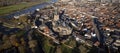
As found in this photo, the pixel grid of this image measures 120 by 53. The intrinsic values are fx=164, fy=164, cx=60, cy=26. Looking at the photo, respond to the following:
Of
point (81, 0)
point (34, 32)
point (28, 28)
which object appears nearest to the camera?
point (34, 32)

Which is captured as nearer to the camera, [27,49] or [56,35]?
[27,49]

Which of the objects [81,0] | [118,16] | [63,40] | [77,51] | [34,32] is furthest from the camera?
[81,0]

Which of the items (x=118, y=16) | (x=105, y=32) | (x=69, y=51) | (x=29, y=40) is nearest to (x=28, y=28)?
(x=29, y=40)

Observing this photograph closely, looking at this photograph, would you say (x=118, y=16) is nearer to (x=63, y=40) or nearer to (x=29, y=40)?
(x=63, y=40)

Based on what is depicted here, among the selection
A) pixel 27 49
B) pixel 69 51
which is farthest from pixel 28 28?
pixel 69 51

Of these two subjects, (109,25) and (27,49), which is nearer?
A: (27,49)

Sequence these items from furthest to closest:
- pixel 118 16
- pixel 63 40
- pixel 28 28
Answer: pixel 118 16 < pixel 28 28 < pixel 63 40

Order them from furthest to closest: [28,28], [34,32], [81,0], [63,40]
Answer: [81,0] → [28,28] → [34,32] → [63,40]

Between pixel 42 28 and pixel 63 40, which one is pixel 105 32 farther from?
pixel 42 28

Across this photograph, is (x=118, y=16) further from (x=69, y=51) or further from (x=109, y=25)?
(x=69, y=51)
